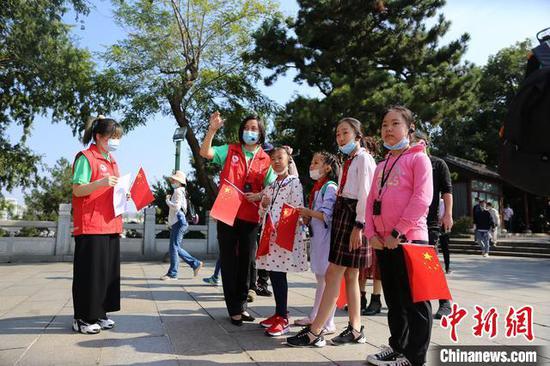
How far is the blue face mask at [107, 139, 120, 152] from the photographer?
4051mm

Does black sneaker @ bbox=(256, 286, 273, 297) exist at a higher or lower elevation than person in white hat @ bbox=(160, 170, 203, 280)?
lower

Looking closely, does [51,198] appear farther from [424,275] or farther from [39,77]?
[424,275]

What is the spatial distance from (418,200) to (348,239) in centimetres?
77

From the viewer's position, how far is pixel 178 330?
3869 millimetres

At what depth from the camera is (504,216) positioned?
24.8m

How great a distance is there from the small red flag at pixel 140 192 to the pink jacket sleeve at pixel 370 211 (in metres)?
2.37

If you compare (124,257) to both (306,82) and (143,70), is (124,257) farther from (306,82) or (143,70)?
(306,82)

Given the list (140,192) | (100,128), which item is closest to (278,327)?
(140,192)

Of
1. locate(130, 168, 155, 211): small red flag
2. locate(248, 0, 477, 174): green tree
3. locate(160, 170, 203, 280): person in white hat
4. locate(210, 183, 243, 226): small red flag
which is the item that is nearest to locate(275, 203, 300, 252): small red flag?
locate(210, 183, 243, 226): small red flag

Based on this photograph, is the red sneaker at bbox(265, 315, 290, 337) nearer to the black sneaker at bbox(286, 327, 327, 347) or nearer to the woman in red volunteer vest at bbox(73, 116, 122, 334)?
the black sneaker at bbox(286, 327, 327, 347)

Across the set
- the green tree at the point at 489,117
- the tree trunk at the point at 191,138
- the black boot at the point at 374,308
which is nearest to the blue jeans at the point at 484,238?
the tree trunk at the point at 191,138

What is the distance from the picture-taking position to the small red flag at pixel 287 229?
3.64m

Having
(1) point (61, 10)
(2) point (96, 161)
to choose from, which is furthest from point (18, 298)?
(1) point (61, 10)

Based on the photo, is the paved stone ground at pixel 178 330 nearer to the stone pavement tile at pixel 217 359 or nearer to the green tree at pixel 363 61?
the stone pavement tile at pixel 217 359
